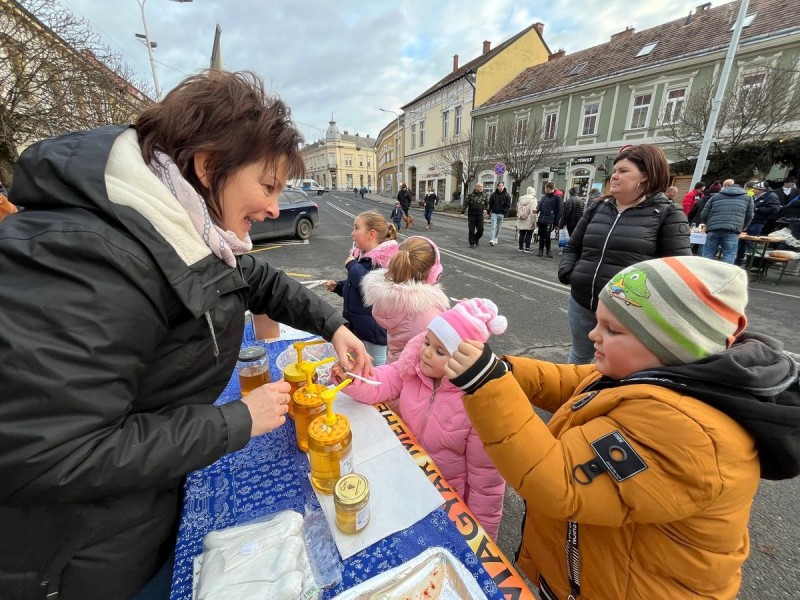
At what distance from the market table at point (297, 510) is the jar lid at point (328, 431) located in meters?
0.24

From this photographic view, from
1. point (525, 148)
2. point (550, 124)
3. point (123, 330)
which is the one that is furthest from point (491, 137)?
point (123, 330)

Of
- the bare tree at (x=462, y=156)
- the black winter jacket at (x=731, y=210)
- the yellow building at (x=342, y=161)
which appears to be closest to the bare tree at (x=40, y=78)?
the black winter jacket at (x=731, y=210)

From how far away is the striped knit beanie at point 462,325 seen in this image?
124cm

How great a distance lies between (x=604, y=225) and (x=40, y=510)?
11.1 feet

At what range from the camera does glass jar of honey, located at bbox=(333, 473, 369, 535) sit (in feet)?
3.20

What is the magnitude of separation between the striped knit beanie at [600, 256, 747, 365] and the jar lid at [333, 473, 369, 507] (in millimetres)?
959

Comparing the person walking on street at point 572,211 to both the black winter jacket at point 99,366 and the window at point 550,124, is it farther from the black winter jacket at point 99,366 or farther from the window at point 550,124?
the window at point 550,124

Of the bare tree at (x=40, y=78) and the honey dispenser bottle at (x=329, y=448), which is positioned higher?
the bare tree at (x=40, y=78)

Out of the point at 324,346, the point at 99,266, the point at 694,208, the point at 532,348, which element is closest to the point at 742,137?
the point at 694,208

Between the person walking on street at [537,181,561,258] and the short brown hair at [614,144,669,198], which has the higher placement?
the short brown hair at [614,144,669,198]

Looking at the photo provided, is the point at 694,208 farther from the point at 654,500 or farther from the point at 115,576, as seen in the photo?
the point at 115,576

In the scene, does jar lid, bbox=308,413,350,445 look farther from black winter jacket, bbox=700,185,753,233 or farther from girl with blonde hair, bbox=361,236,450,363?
black winter jacket, bbox=700,185,753,233

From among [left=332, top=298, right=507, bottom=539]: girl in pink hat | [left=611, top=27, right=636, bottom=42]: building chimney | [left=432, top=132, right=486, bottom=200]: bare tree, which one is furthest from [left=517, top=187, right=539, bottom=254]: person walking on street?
[left=611, top=27, right=636, bottom=42]: building chimney

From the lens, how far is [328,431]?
3.62 feet
